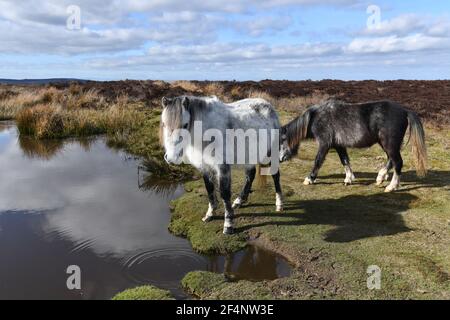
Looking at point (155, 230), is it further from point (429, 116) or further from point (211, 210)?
point (429, 116)

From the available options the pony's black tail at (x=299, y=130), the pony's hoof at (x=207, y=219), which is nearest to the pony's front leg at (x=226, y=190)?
the pony's hoof at (x=207, y=219)

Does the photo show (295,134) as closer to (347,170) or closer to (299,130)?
(299,130)

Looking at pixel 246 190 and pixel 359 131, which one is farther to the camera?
pixel 359 131

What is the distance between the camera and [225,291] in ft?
13.6

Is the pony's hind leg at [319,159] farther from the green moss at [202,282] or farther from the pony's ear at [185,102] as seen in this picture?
the green moss at [202,282]

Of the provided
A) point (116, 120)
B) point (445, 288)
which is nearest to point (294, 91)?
point (116, 120)

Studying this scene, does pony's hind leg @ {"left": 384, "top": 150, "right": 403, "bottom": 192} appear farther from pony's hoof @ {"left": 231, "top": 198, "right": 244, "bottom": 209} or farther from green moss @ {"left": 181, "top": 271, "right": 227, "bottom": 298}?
green moss @ {"left": 181, "top": 271, "right": 227, "bottom": 298}

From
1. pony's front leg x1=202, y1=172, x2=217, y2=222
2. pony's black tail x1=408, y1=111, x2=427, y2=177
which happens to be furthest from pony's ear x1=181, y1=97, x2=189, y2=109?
pony's black tail x1=408, y1=111, x2=427, y2=177

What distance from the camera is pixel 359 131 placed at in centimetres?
728

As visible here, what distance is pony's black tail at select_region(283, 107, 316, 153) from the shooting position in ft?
25.7

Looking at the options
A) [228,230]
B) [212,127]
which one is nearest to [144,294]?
[228,230]

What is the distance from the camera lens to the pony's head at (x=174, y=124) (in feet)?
16.0

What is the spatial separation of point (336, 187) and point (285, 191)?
1092 millimetres

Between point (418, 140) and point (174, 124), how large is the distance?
16.0 ft
